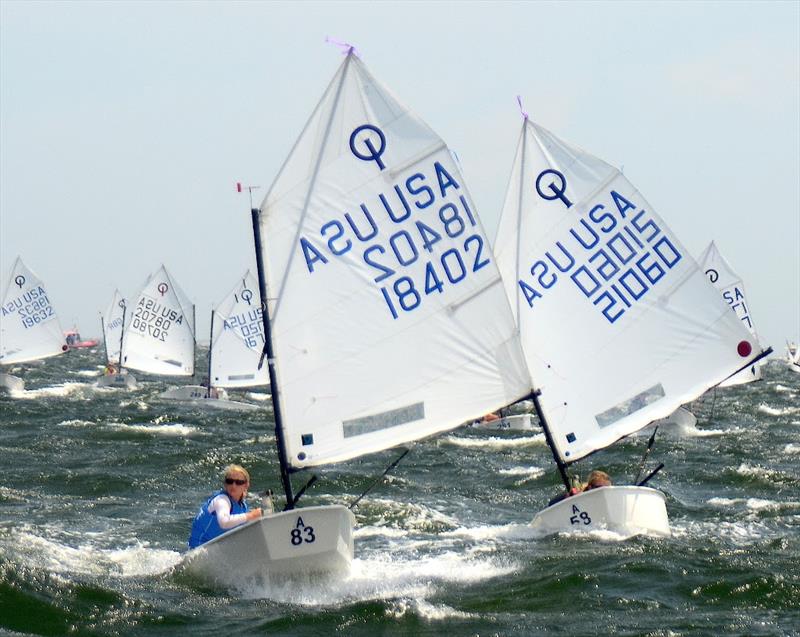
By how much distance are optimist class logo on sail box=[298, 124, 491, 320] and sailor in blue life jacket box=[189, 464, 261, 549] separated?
2268mm

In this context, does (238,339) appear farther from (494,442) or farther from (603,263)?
(603,263)

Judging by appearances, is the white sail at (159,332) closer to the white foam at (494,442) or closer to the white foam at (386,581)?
the white foam at (494,442)

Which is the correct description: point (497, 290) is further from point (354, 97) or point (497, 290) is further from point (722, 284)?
point (722, 284)

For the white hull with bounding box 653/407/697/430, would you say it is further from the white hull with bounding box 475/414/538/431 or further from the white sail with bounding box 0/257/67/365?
the white sail with bounding box 0/257/67/365

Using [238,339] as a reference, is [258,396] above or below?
above

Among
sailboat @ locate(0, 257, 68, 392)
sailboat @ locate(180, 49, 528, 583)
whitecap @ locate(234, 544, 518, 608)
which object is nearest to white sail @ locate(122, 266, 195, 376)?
sailboat @ locate(0, 257, 68, 392)

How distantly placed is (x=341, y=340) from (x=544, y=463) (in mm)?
14495

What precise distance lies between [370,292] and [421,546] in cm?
425

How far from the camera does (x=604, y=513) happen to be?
56.5ft

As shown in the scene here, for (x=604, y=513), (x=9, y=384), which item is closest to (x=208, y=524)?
(x=604, y=513)

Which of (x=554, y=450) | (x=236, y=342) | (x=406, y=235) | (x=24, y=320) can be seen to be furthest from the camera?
(x=24, y=320)

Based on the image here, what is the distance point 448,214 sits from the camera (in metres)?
15.2

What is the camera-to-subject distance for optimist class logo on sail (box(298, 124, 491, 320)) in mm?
14680

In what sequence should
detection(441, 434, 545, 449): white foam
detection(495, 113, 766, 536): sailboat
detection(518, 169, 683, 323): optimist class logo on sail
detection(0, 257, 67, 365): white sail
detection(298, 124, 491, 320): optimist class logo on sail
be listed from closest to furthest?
detection(298, 124, 491, 320): optimist class logo on sail < detection(495, 113, 766, 536): sailboat < detection(518, 169, 683, 323): optimist class logo on sail < detection(441, 434, 545, 449): white foam < detection(0, 257, 67, 365): white sail
